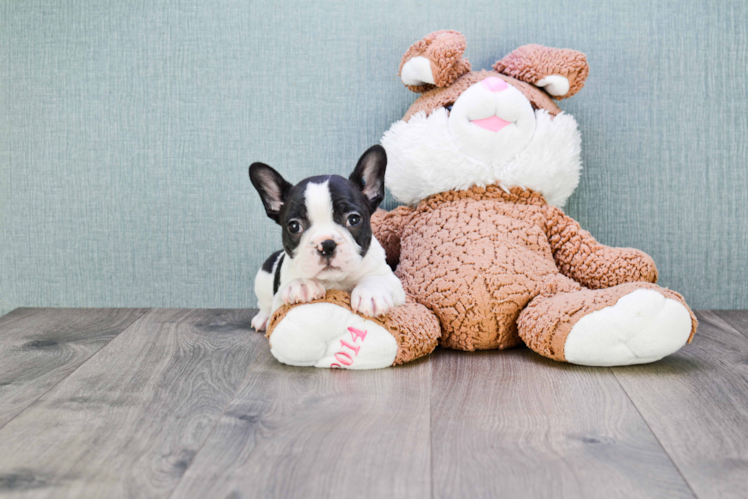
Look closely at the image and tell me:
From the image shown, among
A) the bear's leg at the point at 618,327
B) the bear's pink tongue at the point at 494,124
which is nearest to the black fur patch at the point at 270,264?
the bear's pink tongue at the point at 494,124

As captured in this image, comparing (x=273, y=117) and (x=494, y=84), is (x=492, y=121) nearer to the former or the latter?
(x=494, y=84)

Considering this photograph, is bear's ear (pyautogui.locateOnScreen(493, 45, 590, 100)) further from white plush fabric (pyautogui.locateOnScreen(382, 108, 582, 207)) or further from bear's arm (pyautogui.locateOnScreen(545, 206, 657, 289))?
bear's arm (pyautogui.locateOnScreen(545, 206, 657, 289))

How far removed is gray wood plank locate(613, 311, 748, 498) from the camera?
2.96 feet

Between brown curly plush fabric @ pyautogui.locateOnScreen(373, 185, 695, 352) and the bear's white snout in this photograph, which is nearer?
brown curly plush fabric @ pyautogui.locateOnScreen(373, 185, 695, 352)

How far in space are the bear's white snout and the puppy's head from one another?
0.97 feet

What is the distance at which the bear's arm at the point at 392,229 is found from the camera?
1.79m

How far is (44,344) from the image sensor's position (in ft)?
5.38

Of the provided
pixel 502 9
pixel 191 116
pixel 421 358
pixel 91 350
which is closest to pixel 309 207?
pixel 421 358

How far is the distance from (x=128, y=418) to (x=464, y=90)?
1.12 metres

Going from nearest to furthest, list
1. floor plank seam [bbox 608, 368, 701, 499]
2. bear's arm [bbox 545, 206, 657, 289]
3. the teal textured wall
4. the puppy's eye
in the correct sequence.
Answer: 1. floor plank seam [bbox 608, 368, 701, 499]
2. the puppy's eye
3. bear's arm [bbox 545, 206, 657, 289]
4. the teal textured wall

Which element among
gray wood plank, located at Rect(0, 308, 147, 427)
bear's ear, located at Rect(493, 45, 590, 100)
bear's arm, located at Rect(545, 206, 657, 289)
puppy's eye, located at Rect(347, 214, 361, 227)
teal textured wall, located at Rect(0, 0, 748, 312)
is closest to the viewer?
gray wood plank, located at Rect(0, 308, 147, 427)

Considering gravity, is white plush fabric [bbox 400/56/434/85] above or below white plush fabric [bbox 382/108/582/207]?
above

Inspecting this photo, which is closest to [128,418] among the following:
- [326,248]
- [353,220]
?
[326,248]

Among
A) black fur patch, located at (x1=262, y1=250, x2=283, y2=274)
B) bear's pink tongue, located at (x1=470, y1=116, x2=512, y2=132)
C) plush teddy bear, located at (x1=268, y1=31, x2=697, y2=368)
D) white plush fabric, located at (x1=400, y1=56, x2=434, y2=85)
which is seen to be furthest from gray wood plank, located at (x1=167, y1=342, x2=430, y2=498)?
white plush fabric, located at (x1=400, y1=56, x2=434, y2=85)
